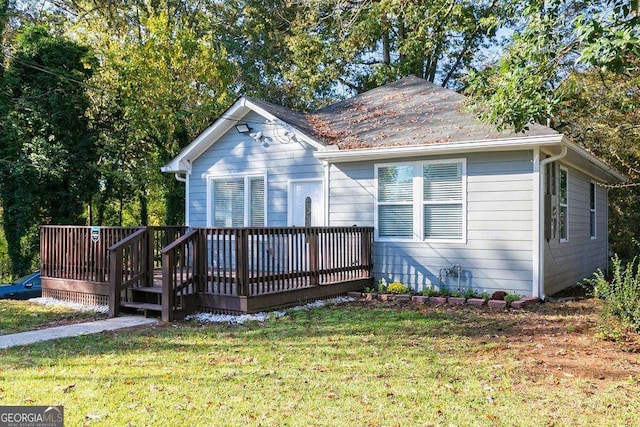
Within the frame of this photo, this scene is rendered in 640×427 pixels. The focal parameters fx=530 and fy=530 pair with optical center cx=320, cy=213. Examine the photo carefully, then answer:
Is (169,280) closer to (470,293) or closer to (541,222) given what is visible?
(470,293)

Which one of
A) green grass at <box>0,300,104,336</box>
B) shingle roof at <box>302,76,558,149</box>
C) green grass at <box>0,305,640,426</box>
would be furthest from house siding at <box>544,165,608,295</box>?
green grass at <box>0,300,104,336</box>

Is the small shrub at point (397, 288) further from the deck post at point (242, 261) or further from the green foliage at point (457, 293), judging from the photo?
the deck post at point (242, 261)

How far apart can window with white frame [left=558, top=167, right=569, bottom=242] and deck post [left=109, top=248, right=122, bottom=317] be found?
313 inches

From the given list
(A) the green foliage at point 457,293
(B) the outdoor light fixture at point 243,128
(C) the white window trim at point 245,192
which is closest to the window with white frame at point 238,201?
(C) the white window trim at point 245,192

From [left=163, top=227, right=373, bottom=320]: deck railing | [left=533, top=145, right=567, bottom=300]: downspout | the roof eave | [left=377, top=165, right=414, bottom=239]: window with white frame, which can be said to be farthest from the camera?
[left=377, top=165, right=414, bottom=239]: window with white frame

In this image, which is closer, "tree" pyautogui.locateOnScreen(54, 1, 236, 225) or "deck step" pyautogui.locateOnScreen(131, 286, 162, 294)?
"deck step" pyautogui.locateOnScreen(131, 286, 162, 294)

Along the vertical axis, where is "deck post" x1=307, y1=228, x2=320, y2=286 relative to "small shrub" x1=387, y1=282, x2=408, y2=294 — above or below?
above

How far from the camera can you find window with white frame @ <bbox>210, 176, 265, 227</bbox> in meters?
11.5

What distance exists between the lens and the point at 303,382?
14.8 feet

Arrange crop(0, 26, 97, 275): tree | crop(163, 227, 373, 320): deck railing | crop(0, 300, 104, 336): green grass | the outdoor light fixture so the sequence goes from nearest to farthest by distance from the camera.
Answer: crop(0, 300, 104, 336): green grass < crop(163, 227, 373, 320): deck railing < the outdoor light fixture < crop(0, 26, 97, 275): tree

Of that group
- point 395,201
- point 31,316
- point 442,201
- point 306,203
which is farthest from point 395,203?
point 31,316

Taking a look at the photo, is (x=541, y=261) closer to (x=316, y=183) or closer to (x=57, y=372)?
(x=316, y=183)

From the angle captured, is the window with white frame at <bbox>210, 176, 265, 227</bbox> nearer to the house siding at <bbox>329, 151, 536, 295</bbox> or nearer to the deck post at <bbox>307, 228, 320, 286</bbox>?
the deck post at <bbox>307, 228, 320, 286</bbox>

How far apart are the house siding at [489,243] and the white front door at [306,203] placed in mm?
1701
